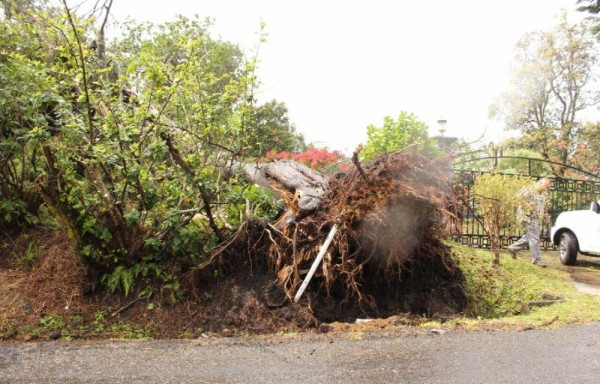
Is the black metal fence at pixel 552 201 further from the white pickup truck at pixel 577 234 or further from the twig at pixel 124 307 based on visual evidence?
the twig at pixel 124 307

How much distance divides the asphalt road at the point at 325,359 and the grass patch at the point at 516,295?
26.9 inches

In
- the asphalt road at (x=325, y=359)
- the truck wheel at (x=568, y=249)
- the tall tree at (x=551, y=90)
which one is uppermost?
the tall tree at (x=551, y=90)

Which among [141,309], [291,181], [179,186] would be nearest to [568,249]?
[291,181]

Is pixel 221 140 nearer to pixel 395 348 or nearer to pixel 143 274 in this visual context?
pixel 143 274

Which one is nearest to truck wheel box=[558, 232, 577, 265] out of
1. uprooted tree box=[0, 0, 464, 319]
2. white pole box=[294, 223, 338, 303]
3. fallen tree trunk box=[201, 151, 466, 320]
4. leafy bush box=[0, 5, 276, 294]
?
fallen tree trunk box=[201, 151, 466, 320]

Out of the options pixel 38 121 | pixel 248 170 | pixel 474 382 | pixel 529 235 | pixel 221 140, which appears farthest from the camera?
pixel 529 235

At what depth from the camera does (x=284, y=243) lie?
6.36 metres

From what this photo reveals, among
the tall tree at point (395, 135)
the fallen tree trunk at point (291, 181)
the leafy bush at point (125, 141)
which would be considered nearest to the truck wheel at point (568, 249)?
the tall tree at point (395, 135)

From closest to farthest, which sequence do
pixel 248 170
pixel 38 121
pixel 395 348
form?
pixel 395 348, pixel 38 121, pixel 248 170

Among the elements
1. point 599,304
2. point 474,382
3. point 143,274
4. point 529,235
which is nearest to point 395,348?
point 474,382

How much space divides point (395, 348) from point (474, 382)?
3.04 feet

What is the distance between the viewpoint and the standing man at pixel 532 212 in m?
9.27

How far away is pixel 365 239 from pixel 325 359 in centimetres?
216

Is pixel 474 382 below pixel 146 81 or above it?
below
